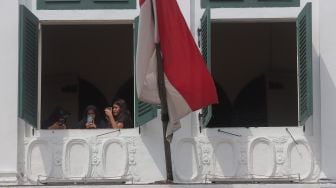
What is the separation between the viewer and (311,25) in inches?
661

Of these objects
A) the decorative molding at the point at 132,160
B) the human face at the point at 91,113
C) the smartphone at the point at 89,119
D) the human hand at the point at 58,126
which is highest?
the human face at the point at 91,113

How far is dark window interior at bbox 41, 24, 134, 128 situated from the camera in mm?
22422

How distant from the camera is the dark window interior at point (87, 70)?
22422 mm

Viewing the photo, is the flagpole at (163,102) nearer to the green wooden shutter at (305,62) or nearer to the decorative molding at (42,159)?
the decorative molding at (42,159)

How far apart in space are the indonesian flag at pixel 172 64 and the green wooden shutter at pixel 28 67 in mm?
1531

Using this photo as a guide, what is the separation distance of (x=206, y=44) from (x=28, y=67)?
2.20m

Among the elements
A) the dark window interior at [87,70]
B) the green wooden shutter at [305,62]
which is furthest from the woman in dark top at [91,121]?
the dark window interior at [87,70]

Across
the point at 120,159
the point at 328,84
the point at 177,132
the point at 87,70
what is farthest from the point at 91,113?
the point at 87,70

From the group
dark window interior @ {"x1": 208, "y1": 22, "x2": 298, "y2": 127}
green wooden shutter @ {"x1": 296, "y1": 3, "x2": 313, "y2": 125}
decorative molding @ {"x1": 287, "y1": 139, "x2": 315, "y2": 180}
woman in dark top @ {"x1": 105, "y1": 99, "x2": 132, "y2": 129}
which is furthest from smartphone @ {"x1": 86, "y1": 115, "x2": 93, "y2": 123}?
dark window interior @ {"x1": 208, "y1": 22, "x2": 298, "y2": 127}

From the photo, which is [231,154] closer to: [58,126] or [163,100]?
[163,100]

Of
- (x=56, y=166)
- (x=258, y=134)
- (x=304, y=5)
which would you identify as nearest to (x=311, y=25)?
(x=304, y=5)
